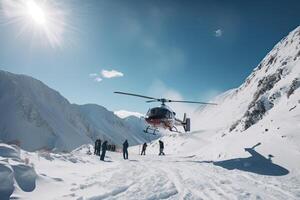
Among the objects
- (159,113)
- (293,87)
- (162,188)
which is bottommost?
(162,188)

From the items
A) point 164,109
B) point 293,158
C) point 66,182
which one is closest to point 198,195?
point 66,182

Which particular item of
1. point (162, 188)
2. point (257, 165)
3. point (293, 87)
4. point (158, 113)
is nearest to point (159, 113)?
point (158, 113)

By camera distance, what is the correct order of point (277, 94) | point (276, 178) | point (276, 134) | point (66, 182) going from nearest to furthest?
point (66, 182) < point (276, 178) < point (276, 134) < point (277, 94)

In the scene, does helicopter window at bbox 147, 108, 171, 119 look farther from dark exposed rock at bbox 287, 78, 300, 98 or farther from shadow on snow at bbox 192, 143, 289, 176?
dark exposed rock at bbox 287, 78, 300, 98

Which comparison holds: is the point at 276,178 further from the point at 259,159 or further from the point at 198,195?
the point at 198,195

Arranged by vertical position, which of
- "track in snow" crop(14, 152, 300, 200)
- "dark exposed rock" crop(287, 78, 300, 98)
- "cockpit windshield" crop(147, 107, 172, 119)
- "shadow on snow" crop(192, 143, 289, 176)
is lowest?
"track in snow" crop(14, 152, 300, 200)

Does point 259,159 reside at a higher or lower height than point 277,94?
lower

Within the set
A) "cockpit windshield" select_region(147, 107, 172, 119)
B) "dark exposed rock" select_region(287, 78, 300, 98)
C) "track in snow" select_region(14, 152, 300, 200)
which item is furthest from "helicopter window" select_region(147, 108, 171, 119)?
"track in snow" select_region(14, 152, 300, 200)

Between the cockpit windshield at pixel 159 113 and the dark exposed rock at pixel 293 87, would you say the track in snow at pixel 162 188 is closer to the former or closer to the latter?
the cockpit windshield at pixel 159 113

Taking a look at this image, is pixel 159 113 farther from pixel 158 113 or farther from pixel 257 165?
pixel 257 165

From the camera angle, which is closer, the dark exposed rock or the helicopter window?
the helicopter window


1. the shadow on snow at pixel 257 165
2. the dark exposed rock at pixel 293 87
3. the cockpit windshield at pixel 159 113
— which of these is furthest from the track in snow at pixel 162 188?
the dark exposed rock at pixel 293 87
